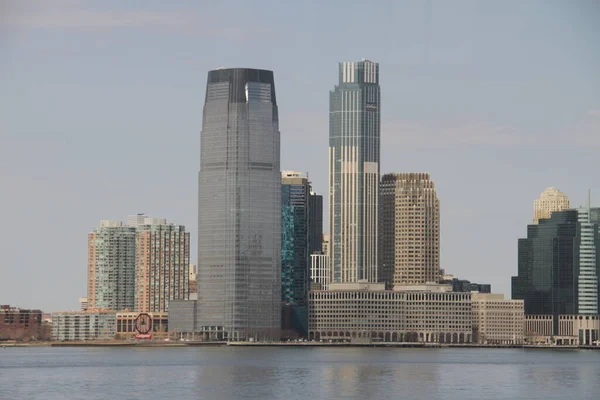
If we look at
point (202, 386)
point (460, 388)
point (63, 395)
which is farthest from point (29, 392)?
point (460, 388)

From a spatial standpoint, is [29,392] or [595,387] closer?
[29,392]

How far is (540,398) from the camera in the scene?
174875mm

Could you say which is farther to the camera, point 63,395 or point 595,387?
point 595,387

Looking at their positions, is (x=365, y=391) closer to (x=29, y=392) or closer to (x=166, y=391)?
(x=166, y=391)

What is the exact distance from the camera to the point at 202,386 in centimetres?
18988

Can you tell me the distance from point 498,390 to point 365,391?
1555 centimetres

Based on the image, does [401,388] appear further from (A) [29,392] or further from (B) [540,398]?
(A) [29,392]

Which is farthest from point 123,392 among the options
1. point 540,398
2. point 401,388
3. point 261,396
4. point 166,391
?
point 540,398

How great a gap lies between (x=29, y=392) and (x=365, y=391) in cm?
3624

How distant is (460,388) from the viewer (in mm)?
189250

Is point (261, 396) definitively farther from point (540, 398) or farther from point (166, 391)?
point (540, 398)

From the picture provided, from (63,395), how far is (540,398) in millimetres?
49809

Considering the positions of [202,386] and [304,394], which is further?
[202,386]

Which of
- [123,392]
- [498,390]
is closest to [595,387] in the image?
[498,390]
